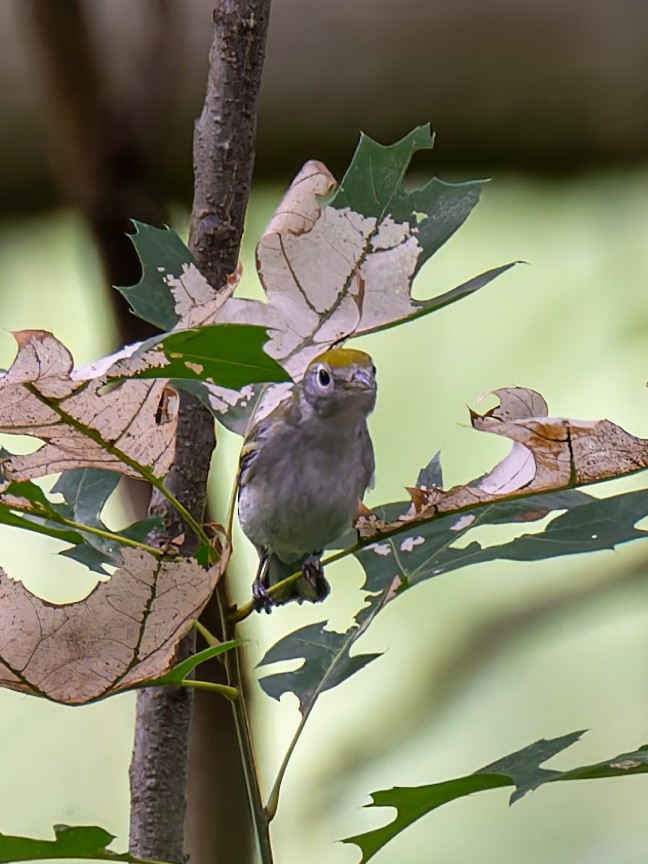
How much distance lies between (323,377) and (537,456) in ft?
0.86

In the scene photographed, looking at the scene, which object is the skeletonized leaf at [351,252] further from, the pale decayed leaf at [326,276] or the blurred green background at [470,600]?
the blurred green background at [470,600]

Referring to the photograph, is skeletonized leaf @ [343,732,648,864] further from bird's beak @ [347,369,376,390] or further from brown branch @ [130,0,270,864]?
bird's beak @ [347,369,376,390]

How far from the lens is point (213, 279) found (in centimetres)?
58

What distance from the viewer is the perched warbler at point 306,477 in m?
0.78

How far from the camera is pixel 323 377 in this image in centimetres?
69

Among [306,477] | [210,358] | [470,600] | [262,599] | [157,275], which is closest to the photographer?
[210,358]

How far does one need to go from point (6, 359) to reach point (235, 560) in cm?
76

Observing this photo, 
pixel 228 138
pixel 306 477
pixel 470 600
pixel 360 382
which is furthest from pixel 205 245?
pixel 470 600

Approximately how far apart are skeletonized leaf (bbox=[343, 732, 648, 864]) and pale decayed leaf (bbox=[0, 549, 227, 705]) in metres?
0.12

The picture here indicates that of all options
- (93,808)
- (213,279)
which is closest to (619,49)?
(213,279)

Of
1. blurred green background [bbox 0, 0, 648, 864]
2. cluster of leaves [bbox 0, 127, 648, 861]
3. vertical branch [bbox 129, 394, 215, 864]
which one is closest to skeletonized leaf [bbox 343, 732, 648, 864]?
cluster of leaves [bbox 0, 127, 648, 861]

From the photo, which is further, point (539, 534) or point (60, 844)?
point (539, 534)

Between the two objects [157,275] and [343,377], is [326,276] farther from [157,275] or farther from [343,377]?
[343,377]

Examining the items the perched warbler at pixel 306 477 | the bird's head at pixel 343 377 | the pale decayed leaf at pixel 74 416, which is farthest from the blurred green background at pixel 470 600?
the pale decayed leaf at pixel 74 416
